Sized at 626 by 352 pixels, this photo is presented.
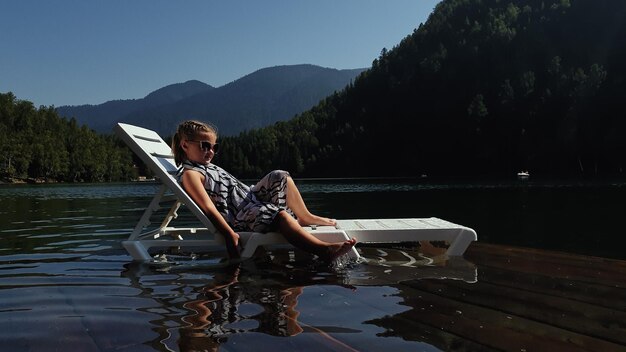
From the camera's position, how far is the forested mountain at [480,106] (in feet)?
329

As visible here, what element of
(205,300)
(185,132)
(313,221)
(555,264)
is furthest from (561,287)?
(185,132)

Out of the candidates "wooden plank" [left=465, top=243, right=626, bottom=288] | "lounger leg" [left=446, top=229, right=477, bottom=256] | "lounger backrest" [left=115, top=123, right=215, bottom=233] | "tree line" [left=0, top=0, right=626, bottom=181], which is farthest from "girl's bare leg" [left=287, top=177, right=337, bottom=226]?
"tree line" [left=0, top=0, right=626, bottom=181]

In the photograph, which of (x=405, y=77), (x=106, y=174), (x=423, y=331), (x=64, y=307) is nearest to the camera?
(x=423, y=331)

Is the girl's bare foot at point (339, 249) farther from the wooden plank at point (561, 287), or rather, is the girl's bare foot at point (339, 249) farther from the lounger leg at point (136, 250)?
the lounger leg at point (136, 250)

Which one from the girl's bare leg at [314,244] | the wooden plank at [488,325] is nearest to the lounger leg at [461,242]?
the girl's bare leg at [314,244]

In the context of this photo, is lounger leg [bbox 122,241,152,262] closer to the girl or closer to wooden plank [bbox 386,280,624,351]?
the girl

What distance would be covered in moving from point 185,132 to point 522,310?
4.08 meters

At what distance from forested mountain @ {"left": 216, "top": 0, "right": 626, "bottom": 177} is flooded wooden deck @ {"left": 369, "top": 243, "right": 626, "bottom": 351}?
94.3 m

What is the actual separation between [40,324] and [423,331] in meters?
2.48

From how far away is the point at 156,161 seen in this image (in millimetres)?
6078

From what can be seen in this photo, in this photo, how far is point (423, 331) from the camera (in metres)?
3.30

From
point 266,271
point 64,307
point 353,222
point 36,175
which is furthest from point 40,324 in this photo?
point 36,175

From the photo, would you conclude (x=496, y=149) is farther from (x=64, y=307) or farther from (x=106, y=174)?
(x=64, y=307)

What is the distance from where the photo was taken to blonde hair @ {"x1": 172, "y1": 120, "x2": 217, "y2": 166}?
624cm
